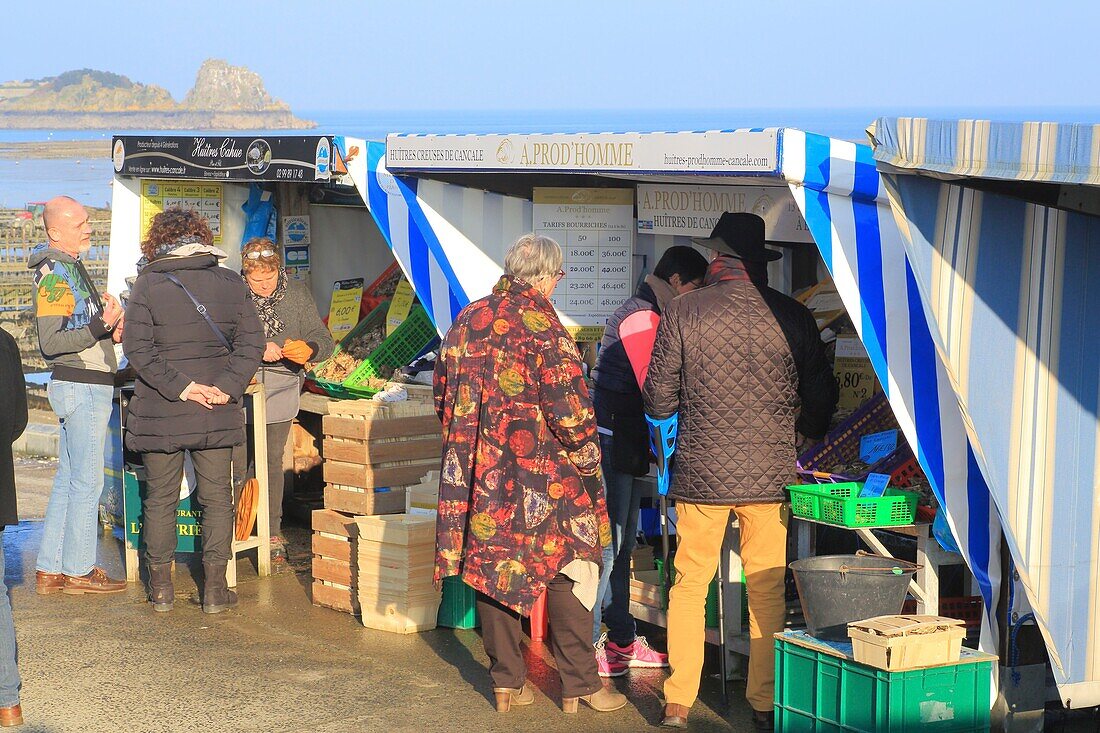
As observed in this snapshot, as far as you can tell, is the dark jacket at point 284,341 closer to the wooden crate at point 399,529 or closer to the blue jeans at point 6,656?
the wooden crate at point 399,529

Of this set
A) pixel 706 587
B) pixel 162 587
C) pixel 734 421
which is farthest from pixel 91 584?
pixel 734 421

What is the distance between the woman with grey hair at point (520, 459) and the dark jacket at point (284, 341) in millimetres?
2605

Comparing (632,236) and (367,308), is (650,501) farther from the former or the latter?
(367,308)

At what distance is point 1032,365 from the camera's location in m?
4.53

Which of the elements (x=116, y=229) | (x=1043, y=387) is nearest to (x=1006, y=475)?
(x=1043, y=387)

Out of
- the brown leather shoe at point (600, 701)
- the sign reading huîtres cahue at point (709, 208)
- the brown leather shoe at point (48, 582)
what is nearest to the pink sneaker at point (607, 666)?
the brown leather shoe at point (600, 701)

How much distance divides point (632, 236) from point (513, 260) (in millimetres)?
2153

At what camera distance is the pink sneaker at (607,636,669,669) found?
5633mm

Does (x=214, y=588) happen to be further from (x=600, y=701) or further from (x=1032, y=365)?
(x=1032, y=365)

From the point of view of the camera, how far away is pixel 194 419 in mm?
6414

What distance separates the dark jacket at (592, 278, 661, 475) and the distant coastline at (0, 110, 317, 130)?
9468cm

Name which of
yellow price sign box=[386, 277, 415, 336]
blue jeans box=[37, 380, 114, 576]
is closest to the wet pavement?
blue jeans box=[37, 380, 114, 576]

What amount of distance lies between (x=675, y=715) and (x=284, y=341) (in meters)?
3.38

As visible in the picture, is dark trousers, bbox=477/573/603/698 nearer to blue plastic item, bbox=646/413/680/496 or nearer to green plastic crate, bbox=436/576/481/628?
blue plastic item, bbox=646/413/680/496
